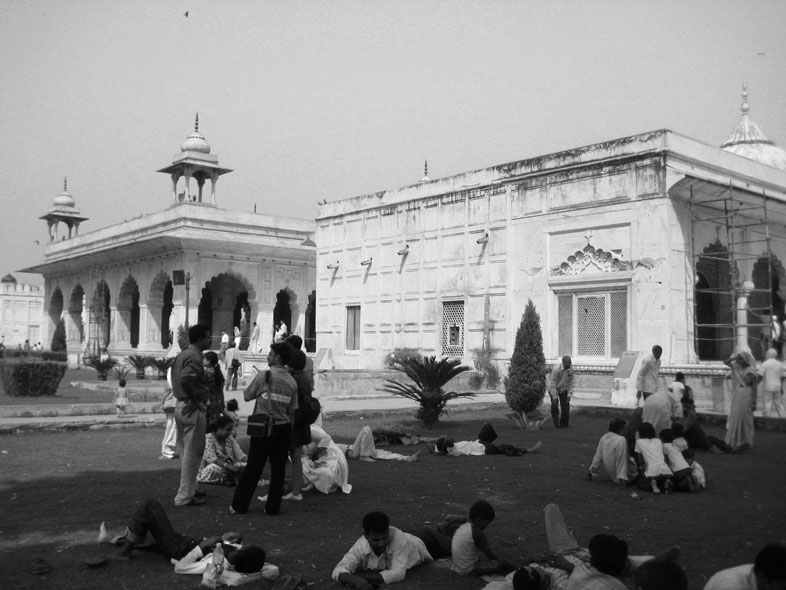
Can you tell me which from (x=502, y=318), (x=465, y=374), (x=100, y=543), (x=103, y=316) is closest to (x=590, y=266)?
(x=502, y=318)

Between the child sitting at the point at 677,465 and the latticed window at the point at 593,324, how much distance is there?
10.7m

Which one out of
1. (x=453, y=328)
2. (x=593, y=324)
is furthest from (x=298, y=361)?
(x=453, y=328)

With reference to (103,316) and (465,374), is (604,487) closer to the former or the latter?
(465,374)

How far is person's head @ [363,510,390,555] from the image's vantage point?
493 cm

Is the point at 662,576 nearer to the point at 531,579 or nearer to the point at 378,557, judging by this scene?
the point at 531,579

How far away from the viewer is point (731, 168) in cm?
2156

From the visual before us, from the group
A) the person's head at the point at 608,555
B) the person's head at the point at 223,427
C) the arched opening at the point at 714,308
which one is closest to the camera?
the person's head at the point at 608,555

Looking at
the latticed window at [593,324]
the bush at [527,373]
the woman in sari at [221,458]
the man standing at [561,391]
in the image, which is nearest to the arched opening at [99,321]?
the latticed window at [593,324]

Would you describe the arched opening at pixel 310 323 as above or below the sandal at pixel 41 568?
above

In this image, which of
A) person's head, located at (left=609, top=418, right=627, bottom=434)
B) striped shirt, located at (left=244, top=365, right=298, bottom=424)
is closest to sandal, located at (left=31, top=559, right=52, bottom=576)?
striped shirt, located at (left=244, top=365, right=298, bottom=424)

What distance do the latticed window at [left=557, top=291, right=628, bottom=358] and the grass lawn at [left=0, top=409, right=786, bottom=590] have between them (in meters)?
8.02

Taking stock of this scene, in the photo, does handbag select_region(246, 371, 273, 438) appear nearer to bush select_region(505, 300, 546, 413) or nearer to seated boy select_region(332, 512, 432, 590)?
seated boy select_region(332, 512, 432, 590)

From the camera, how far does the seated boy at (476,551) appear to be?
196 inches

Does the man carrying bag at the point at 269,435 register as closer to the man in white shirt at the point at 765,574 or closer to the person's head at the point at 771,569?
the man in white shirt at the point at 765,574
